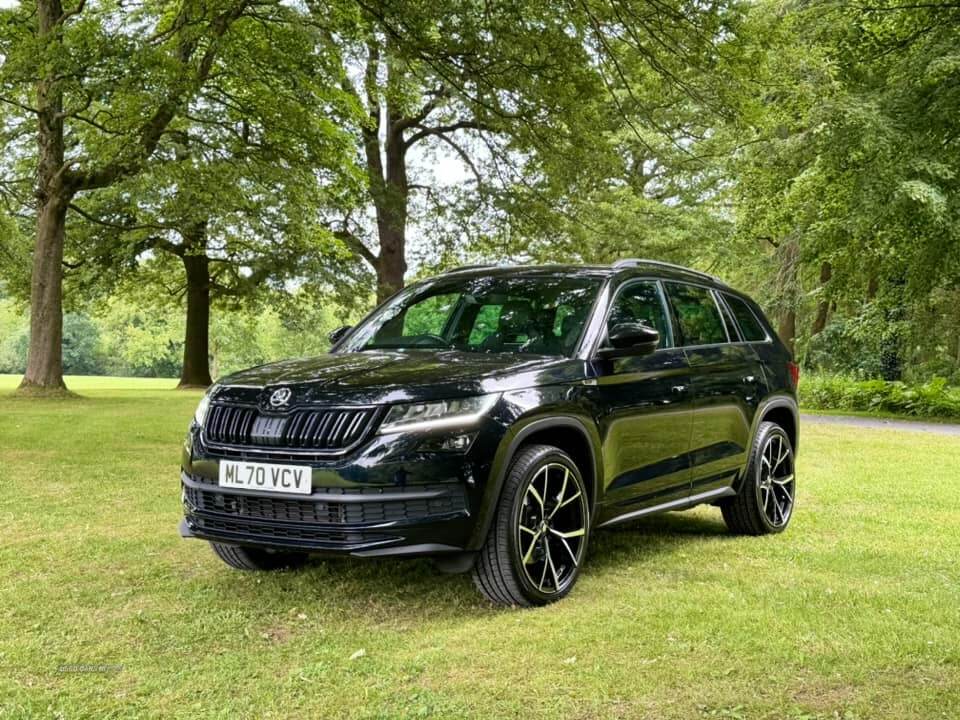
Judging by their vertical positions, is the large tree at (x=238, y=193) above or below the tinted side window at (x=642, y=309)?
above

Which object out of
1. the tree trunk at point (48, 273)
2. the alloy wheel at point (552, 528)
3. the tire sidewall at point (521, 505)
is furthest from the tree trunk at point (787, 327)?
the tire sidewall at point (521, 505)

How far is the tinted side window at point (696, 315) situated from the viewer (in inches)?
248

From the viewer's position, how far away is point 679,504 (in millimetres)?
6059

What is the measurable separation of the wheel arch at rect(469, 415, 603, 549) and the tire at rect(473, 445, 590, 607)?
0.08 m

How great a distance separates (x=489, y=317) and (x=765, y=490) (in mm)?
2698

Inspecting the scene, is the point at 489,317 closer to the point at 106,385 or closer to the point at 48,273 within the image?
the point at 48,273

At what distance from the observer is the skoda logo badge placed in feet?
15.1

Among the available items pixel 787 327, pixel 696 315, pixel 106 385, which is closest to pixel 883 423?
pixel 787 327

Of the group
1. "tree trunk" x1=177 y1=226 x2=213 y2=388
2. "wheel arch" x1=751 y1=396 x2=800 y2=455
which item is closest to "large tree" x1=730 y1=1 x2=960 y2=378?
"wheel arch" x1=751 y1=396 x2=800 y2=455

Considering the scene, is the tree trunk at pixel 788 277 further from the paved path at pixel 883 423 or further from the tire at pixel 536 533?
the tire at pixel 536 533

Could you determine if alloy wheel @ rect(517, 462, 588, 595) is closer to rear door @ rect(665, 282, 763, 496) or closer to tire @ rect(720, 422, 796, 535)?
rear door @ rect(665, 282, 763, 496)

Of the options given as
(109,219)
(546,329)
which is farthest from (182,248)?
(546,329)

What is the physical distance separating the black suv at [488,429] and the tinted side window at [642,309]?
1 centimetres

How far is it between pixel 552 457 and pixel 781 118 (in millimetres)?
13713
